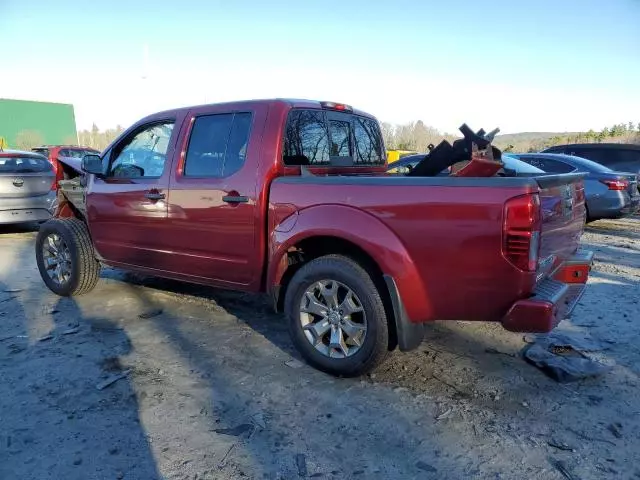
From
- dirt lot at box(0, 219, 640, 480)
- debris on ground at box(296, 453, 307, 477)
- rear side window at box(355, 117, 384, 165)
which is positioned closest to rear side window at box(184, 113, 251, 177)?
rear side window at box(355, 117, 384, 165)

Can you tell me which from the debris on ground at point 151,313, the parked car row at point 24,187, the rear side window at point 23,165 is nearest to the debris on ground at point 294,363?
the debris on ground at point 151,313

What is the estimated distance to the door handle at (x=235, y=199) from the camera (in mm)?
3654

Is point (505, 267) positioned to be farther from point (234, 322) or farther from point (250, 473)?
point (234, 322)

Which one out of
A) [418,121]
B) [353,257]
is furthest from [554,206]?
[418,121]

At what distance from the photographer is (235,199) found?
145 inches

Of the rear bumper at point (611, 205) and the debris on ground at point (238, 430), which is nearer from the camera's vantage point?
the debris on ground at point (238, 430)

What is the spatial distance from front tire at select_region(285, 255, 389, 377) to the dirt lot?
0.52 feet

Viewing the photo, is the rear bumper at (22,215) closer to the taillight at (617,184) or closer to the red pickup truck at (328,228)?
the red pickup truck at (328,228)

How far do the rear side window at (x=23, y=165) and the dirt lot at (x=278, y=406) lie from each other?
480 centimetres

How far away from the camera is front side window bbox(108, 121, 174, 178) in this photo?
4.32 m

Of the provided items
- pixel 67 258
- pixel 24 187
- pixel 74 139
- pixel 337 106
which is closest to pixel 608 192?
pixel 337 106

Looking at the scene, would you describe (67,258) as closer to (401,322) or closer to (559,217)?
(401,322)

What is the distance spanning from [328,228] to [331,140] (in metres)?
1.28

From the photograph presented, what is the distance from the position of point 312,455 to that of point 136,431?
1.02 metres
